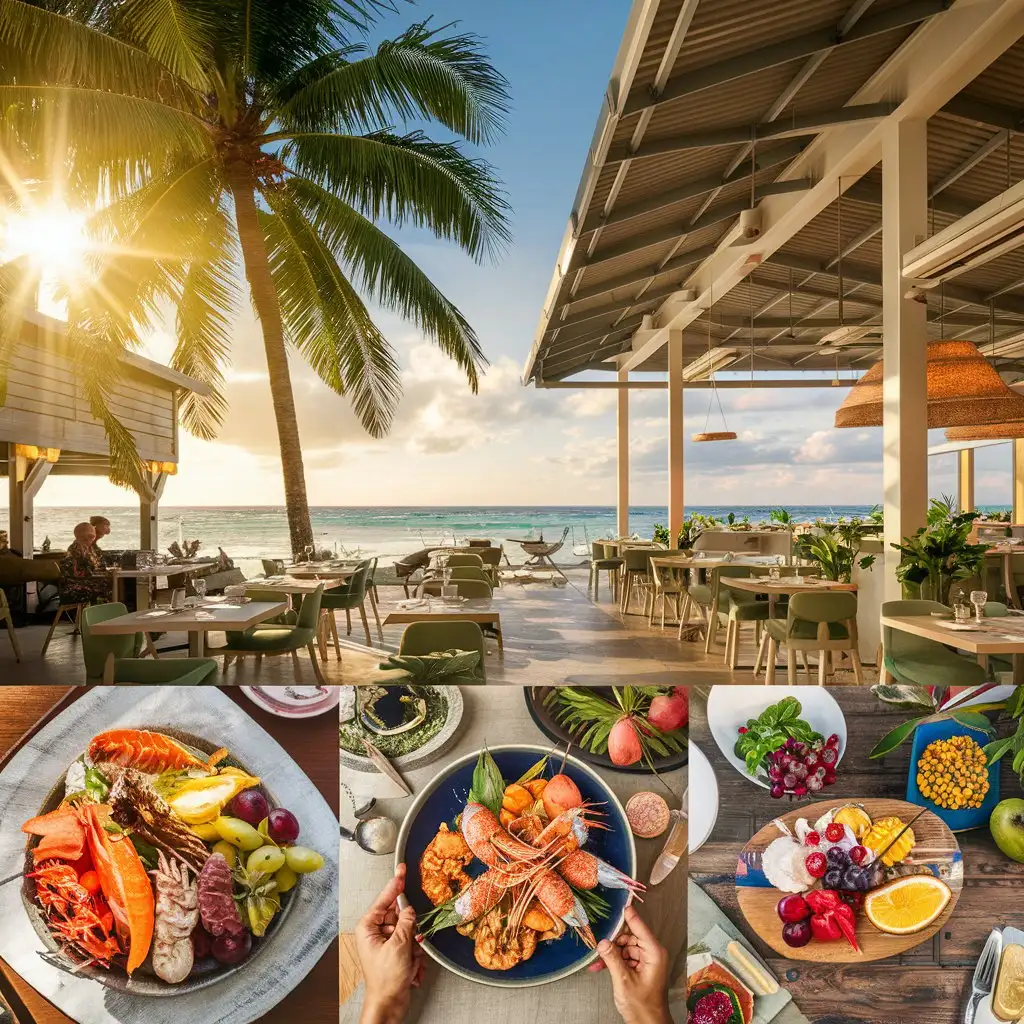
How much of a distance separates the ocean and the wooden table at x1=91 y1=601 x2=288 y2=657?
23.3 meters

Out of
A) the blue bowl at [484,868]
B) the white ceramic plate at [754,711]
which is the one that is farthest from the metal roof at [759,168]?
the blue bowl at [484,868]

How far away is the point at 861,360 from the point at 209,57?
12148mm

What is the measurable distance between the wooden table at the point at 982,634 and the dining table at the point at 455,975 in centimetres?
247

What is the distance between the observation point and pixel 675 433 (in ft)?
39.1

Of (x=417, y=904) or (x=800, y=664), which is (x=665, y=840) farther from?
(x=800, y=664)

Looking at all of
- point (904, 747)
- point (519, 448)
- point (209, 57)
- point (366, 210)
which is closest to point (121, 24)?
point (209, 57)

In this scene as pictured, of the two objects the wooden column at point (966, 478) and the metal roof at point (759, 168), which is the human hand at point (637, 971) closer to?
the metal roof at point (759, 168)

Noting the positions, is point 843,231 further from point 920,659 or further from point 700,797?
point 700,797

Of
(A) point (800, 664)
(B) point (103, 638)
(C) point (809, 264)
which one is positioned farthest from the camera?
(C) point (809, 264)

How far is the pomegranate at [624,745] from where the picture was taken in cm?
210

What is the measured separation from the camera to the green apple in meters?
2.05

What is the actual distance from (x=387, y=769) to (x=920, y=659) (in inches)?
139

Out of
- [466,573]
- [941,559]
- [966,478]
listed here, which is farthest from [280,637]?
[966,478]

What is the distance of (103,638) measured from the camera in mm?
4750
